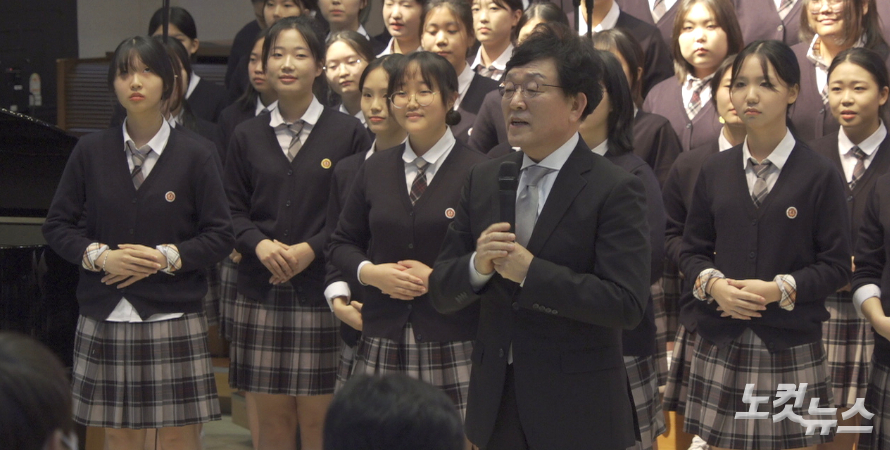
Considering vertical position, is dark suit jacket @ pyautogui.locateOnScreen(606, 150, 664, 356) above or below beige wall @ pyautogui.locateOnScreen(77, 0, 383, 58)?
below

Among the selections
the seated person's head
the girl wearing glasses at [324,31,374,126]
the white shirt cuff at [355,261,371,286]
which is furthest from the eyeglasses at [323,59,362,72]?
the seated person's head

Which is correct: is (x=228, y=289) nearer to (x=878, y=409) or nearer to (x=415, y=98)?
(x=415, y=98)

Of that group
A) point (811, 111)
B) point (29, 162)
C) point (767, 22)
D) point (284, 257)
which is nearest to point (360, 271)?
point (284, 257)

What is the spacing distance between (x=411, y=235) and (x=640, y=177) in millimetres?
632

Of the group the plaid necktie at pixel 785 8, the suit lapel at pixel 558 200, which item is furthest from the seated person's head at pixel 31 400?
the plaid necktie at pixel 785 8

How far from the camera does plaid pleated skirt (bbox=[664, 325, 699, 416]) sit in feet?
10.5

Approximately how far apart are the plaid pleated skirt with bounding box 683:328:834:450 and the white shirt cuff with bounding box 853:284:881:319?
0.73 feet

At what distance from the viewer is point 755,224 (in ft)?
9.12

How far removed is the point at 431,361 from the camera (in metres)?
2.81

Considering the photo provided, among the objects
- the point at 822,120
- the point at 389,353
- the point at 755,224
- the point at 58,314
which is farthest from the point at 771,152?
the point at 58,314

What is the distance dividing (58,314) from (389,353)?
131 cm

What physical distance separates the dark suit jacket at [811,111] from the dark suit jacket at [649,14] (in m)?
0.77

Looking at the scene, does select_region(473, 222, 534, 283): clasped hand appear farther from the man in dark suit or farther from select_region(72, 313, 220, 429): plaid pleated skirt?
select_region(72, 313, 220, 429): plaid pleated skirt

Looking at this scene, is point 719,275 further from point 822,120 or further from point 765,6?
point 765,6
